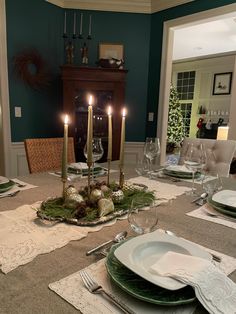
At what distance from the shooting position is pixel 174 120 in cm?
701

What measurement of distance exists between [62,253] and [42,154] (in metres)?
1.21

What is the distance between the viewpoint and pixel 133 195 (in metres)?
1.12

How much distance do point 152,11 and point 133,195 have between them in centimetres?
288

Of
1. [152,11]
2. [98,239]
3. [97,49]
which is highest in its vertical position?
[152,11]

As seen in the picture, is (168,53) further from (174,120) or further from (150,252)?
(174,120)

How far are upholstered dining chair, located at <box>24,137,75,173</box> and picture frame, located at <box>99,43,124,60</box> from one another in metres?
1.78

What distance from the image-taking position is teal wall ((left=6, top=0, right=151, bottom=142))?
2.85m

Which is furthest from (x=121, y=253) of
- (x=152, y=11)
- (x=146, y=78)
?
(x=152, y=11)

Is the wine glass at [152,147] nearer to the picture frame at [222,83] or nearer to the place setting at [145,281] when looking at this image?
the place setting at [145,281]

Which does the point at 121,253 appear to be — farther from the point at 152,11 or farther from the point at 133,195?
the point at 152,11

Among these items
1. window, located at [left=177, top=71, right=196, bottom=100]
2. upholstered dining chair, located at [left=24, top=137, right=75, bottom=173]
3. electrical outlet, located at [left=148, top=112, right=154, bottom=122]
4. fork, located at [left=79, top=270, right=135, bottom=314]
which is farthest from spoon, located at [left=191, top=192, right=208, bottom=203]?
window, located at [left=177, top=71, right=196, bottom=100]

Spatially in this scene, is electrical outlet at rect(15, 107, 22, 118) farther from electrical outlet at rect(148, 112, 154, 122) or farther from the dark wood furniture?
electrical outlet at rect(148, 112, 154, 122)

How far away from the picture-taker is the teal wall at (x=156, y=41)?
9.34 feet

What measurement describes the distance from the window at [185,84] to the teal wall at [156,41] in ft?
13.5
